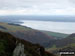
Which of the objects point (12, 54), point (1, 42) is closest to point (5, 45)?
point (1, 42)

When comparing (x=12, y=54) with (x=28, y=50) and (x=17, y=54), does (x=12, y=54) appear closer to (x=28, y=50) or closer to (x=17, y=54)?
(x=17, y=54)

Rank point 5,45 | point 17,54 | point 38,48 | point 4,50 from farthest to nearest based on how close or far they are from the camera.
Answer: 1. point 38,48
2. point 5,45
3. point 4,50
4. point 17,54

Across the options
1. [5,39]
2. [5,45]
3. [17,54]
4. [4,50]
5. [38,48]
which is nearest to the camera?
[17,54]

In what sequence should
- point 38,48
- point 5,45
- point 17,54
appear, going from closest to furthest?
point 17,54, point 5,45, point 38,48

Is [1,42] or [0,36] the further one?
[0,36]

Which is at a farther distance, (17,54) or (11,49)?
(11,49)

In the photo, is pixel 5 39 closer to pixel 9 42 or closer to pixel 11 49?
pixel 9 42

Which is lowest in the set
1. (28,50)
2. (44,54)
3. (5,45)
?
(44,54)

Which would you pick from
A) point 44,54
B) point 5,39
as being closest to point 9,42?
point 5,39

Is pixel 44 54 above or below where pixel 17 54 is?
below
